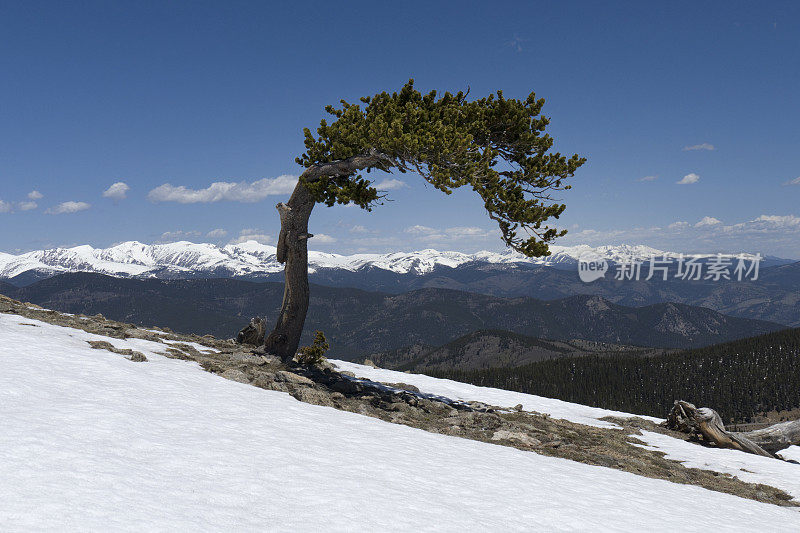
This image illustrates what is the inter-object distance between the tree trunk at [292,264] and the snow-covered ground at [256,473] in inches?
326

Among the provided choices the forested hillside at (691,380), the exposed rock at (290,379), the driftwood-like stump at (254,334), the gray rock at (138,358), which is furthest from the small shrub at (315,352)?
the forested hillside at (691,380)

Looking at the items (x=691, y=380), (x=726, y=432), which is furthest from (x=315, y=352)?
(x=691, y=380)

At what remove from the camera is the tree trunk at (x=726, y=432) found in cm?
2003

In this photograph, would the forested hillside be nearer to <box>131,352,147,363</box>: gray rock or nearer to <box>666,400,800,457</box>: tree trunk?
<box>666,400,800,457</box>: tree trunk

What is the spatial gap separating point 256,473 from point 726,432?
21.6 m

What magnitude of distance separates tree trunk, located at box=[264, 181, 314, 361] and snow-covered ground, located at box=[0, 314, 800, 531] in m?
8.27

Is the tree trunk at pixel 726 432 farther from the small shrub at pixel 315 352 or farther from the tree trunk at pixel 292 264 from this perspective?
the tree trunk at pixel 292 264

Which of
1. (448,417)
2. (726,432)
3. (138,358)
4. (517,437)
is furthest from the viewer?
(726,432)

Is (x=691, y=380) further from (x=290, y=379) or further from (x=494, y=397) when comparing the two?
(x=290, y=379)

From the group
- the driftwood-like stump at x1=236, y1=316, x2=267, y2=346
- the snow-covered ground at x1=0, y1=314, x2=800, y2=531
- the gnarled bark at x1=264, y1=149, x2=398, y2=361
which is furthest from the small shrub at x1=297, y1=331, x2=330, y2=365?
the snow-covered ground at x1=0, y1=314, x2=800, y2=531

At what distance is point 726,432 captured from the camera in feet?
66.8

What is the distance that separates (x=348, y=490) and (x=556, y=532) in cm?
301

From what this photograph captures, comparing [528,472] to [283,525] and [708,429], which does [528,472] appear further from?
[708,429]

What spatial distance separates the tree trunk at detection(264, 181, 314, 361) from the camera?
21094mm
